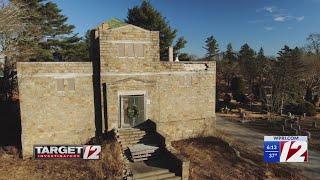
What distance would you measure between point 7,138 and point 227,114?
25.8 m

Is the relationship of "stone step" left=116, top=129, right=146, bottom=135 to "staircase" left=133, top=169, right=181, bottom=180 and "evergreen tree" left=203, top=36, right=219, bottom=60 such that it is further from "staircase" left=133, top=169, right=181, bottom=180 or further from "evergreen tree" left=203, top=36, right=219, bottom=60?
"evergreen tree" left=203, top=36, right=219, bottom=60

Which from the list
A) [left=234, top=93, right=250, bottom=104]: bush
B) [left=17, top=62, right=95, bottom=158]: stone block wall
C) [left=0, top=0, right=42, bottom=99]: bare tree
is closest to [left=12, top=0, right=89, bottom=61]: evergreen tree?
[left=0, top=0, right=42, bottom=99]: bare tree

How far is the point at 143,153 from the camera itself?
677 inches

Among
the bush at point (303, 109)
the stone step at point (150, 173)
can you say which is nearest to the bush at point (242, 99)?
the bush at point (303, 109)

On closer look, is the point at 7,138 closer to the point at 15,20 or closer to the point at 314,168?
the point at 15,20

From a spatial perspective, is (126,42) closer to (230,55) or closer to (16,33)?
(16,33)

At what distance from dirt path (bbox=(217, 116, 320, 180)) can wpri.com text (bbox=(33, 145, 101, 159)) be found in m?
12.1

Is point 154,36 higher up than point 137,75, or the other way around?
point 154,36

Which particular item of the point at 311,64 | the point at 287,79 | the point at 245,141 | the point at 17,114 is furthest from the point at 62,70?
the point at 311,64

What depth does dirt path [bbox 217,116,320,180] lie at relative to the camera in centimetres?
1806

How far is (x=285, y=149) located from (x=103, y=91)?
39.4 ft

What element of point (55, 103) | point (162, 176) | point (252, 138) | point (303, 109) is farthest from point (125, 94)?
point (303, 109)

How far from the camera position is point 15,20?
67.8 ft

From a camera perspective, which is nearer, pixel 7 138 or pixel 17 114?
pixel 7 138
